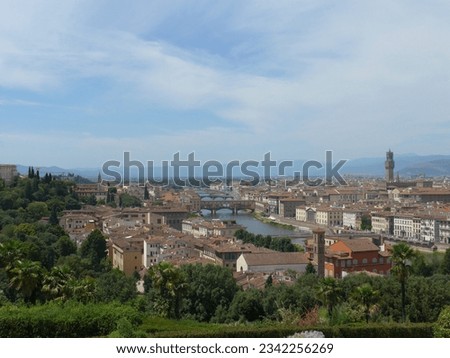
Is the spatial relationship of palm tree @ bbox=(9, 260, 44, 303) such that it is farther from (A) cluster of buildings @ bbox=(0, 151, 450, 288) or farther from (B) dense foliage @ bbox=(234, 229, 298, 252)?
(B) dense foliage @ bbox=(234, 229, 298, 252)

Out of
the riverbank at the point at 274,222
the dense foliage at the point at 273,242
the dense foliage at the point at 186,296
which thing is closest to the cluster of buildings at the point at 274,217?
the dense foliage at the point at 273,242

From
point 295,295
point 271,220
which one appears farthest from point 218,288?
point 271,220

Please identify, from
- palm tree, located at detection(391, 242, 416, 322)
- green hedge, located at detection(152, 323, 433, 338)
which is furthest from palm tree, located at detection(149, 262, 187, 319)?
green hedge, located at detection(152, 323, 433, 338)

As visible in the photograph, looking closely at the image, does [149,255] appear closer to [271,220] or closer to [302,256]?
[302,256]

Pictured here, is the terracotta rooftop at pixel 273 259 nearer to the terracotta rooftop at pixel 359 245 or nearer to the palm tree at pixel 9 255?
the terracotta rooftop at pixel 359 245

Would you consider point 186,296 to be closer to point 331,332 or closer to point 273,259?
point 273,259

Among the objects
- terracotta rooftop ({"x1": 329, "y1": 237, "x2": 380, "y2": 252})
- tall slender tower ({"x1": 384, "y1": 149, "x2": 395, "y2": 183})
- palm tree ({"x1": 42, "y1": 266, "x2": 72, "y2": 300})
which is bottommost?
terracotta rooftop ({"x1": 329, "y1": 237, "x2": 380, "y2": 252})
